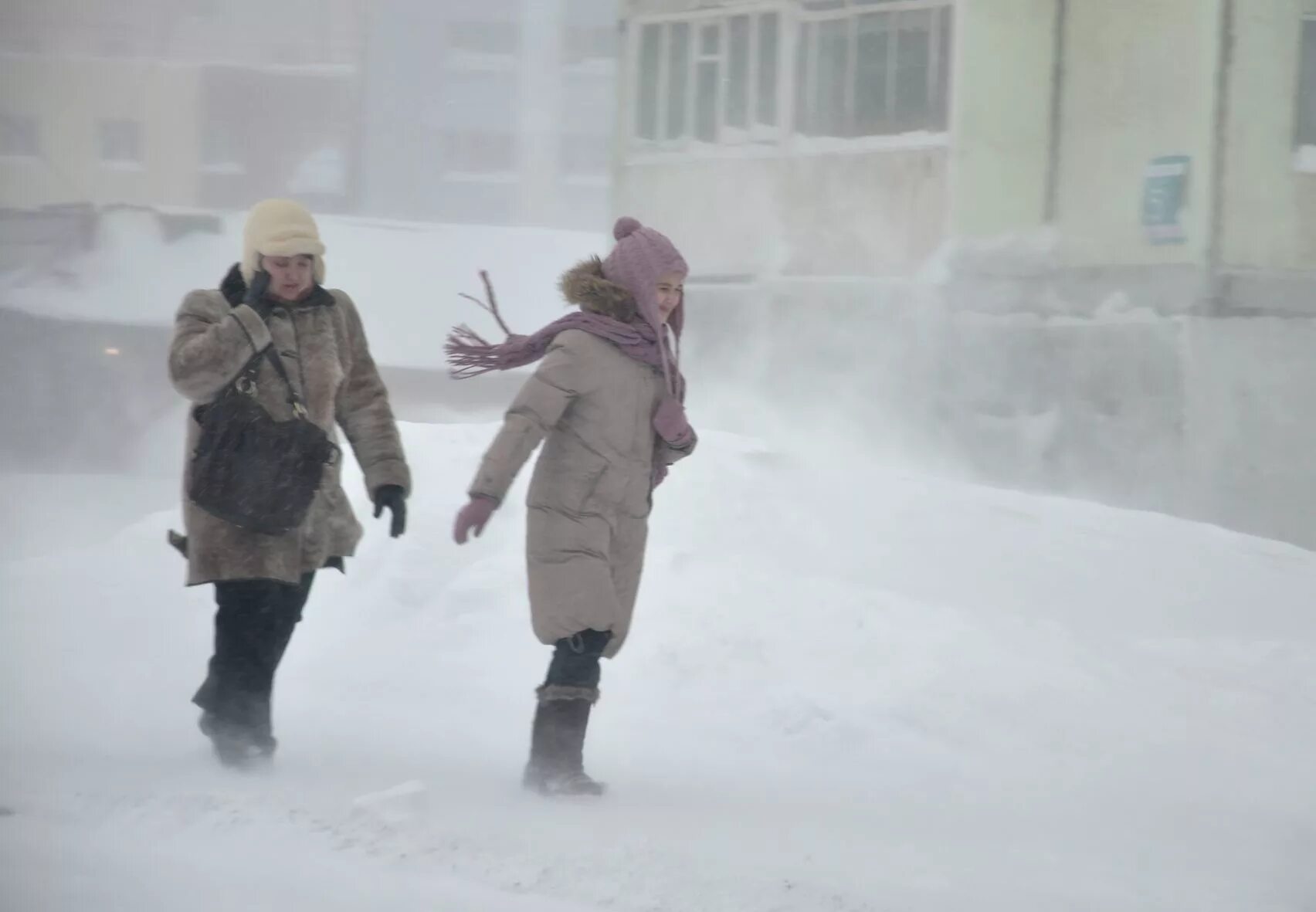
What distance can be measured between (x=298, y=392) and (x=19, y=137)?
145 inches

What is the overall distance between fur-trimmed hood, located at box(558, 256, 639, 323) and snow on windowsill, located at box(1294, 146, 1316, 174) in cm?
454

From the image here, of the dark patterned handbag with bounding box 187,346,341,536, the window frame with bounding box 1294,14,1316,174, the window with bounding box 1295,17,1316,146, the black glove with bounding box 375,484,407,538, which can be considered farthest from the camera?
the window frame with bounding box 1294,14,1316,174

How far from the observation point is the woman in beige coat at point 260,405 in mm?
3896

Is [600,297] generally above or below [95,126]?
below

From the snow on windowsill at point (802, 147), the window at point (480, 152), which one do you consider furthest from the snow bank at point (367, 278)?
the snow on windowsill at point (802, 147)

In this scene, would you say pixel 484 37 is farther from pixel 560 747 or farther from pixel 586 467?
pixel 560 747

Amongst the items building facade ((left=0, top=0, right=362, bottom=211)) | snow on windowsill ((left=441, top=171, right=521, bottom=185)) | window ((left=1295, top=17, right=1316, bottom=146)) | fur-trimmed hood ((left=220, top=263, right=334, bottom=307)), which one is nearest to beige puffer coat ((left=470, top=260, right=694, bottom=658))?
fur-trimmed hood ((left=220, top=263, right=334, bottom=307))

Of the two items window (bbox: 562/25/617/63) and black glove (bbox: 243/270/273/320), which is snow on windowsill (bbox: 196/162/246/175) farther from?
black glove (bbox: 243/270/273/320)

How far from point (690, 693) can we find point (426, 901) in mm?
2201

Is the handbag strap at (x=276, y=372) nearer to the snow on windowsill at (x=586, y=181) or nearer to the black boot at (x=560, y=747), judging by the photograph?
the black boot at (x=560, y=747)

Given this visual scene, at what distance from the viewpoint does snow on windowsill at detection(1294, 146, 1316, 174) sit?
7477mm

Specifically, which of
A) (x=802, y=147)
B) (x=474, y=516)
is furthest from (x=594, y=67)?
(x=474, y=516)

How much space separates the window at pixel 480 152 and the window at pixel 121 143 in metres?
1.52

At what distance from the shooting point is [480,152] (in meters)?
7.95
